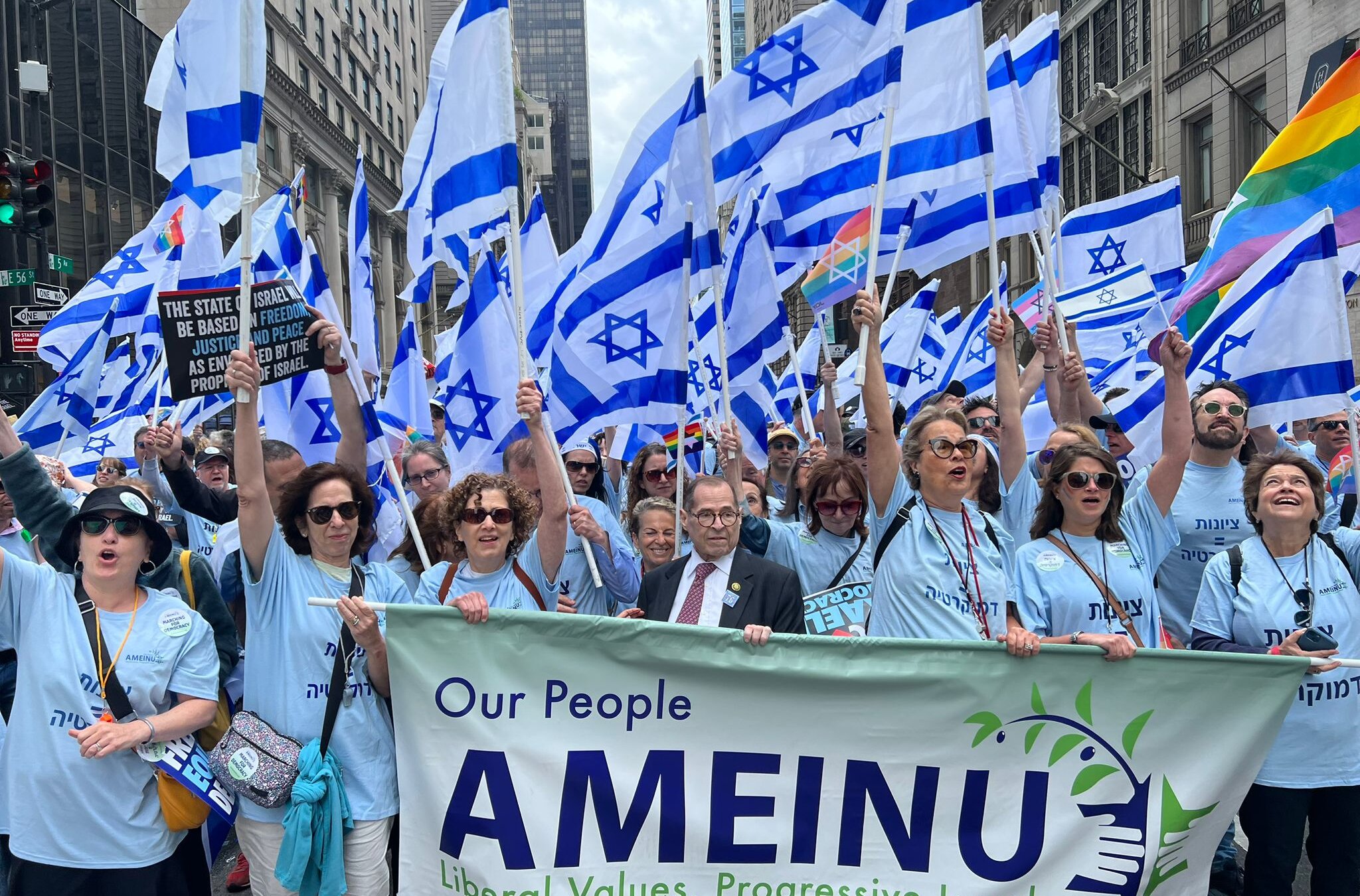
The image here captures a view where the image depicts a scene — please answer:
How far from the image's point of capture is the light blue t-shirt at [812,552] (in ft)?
16.6

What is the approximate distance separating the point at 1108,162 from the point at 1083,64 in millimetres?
3224

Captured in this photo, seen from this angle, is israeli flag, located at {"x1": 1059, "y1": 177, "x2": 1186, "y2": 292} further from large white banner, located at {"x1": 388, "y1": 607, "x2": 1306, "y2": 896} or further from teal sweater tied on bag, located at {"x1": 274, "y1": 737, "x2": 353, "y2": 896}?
teal sweater tied on bag, located at {"x1": 274, "y1": 737, "x2": 353, "y2": 896}

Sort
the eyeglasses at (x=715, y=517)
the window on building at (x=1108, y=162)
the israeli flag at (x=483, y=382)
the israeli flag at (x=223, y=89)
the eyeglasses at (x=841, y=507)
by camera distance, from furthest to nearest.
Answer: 1. the window on building at (x=1108, y=162)
2. the israeli flag at (x=483, y=382)
3. the eyeglasses at (x=841, y=507)
4. the israeli flag at (x=223, y=89)
5. the eyeglasses at (x=715, y=517)

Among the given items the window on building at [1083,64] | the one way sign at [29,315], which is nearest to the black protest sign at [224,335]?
the one way sign at [29,315]

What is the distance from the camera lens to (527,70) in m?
198

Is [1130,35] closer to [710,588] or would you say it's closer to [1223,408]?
[1223,408]

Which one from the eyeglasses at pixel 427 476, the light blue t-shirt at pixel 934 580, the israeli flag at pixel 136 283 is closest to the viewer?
the light blue t-shirt at pixel 934 580

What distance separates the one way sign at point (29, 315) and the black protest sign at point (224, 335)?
8611 mm

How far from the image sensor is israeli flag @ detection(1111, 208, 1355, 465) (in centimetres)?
499

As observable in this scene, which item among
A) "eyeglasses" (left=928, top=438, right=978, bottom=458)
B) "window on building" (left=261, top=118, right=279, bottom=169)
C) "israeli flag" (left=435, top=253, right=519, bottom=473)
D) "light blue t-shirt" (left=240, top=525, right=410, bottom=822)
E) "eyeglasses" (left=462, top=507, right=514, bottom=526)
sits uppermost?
"window on building" (left=261, top=118, right=279, bottom=169)

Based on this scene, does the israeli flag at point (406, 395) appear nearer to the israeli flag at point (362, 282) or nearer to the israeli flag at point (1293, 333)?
the israeli flag at point (362, 282)

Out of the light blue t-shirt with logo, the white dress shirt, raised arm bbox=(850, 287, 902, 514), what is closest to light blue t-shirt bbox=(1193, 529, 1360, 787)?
the light blue t-shirt with logo

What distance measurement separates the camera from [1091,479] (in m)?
4.05

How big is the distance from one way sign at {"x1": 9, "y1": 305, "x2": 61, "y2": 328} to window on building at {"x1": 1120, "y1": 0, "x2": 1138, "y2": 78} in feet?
84.1
